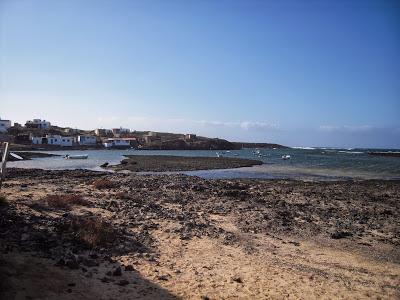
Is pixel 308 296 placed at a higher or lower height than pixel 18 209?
lower

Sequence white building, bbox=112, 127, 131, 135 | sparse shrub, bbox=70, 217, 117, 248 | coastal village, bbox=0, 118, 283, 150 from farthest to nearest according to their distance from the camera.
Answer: white building, bbox=112, 127, 131, 135 < coastal village, bbox=0, 118, 283, 150 < sparse shrub, bbox=70, 217, 117, 248

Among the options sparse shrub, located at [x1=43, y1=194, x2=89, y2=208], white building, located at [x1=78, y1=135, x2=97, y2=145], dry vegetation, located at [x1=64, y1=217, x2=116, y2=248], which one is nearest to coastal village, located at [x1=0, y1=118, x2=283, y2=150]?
white building, located at [x1=78, y1=135, x2=97, y2=145]

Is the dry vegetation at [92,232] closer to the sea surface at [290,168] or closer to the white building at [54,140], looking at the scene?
the sea surface at [290,168]

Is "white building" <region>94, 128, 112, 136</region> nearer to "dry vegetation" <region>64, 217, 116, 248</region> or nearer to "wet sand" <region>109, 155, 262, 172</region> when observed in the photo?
"wet sand" <region>109, 155, 262, 172</region>

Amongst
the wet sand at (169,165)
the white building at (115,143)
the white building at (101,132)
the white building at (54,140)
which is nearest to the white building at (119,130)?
the white building at (101,132)

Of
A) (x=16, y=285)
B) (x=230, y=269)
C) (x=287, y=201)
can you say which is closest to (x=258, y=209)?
(x=287, y=201)

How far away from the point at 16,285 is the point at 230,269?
5670mm

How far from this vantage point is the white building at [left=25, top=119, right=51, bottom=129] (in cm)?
14062

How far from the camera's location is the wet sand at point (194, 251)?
9047 mm

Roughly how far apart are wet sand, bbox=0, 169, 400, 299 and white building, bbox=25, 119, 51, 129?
438 ft

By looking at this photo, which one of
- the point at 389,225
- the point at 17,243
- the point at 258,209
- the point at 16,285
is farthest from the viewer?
the point at 258,209

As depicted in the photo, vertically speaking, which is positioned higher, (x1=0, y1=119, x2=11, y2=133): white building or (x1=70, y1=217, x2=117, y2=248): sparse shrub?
(x1=0, y1=119, x2=11, y2=133): white building

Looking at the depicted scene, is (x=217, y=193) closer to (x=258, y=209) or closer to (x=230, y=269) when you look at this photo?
(x=258, y=209)

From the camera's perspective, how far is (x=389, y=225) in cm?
1822
